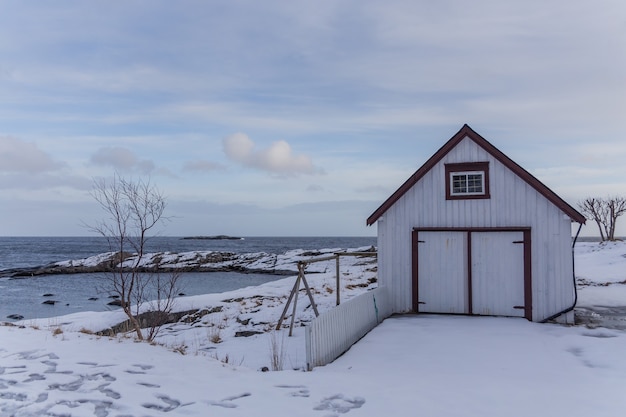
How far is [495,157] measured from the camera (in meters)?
14.1

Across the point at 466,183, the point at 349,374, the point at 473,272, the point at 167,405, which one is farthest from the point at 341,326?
the point at 466,183

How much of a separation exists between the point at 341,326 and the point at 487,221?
6.16 m

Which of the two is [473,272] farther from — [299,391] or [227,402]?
[227,402]

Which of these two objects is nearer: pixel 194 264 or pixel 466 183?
pixel 466 183

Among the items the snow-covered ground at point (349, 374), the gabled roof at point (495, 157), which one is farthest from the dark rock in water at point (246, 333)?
the gabled roof at point (495, 157)

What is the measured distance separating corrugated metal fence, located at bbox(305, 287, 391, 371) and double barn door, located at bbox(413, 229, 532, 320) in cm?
160

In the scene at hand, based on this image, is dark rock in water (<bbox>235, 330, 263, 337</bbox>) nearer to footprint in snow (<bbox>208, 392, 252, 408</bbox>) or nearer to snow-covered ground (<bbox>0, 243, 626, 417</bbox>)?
snow-covered ground (<bbox>0, 243, 626, 417</bbox>)

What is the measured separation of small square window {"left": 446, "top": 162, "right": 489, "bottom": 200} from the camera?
14.2 meters

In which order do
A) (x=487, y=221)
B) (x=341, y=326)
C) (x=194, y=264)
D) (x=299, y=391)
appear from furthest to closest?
(x=194, y=264), (x=487, y=221), (x=341, y=326), (x=299, y=391)

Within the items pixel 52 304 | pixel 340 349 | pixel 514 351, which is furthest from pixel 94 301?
pixel 514 351

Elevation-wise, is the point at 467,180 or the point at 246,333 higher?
the point at 467,180

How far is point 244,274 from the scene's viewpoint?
4856 centimetres

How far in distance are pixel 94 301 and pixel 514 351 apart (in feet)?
86.0

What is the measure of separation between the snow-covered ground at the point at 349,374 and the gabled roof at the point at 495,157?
3254 millimetres
